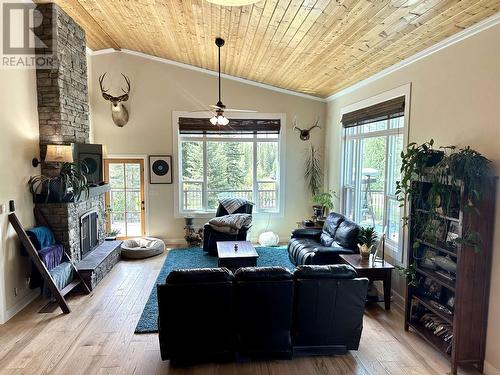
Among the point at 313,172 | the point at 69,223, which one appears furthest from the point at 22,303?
the point at 313,172

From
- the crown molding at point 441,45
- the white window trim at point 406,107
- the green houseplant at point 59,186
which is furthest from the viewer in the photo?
the green houseplant at point 59,186

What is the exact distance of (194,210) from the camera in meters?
7.16

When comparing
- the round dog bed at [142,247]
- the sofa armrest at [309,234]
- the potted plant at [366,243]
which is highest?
the potted plant at [366,243]

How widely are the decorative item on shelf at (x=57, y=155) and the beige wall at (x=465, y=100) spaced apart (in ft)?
14.1

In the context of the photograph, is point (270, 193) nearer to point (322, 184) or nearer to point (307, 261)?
point (322, 184)

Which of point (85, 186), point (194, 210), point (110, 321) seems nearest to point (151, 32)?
point (85, 186)

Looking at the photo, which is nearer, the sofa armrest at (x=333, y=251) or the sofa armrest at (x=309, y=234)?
the sofa armrest at (x=333, y=251)

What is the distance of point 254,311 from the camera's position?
283 cm

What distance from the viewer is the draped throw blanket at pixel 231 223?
238 inches

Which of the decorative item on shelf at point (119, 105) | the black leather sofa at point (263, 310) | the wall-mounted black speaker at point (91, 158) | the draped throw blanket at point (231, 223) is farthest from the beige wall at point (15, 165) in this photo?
the draped throw blanket at point (231, 223)

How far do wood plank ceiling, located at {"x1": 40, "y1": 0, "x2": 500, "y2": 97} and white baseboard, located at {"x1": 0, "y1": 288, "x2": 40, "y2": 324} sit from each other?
378 centimetres

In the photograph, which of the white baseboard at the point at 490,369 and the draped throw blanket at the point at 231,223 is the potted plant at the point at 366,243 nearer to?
the white baseboard at the point at 490,369

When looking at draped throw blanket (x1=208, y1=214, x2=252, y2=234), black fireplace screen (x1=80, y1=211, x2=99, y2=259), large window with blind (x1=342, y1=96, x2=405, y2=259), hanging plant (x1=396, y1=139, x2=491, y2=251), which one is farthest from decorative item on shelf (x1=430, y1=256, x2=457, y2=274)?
black fireplace screen (x1=80, y1=211, x2=99, y2=259)

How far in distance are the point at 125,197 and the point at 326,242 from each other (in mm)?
4190
